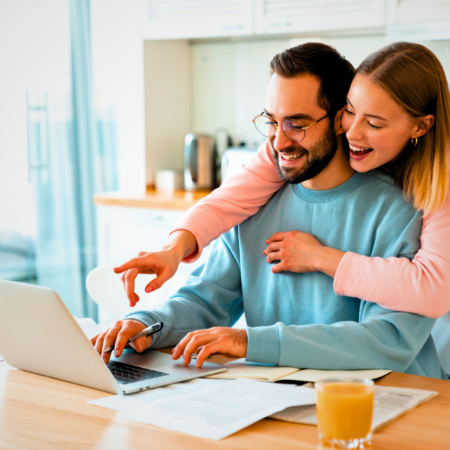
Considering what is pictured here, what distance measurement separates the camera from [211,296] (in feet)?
4.50

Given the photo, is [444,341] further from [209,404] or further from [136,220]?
[136,220]

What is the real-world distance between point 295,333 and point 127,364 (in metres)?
0.30

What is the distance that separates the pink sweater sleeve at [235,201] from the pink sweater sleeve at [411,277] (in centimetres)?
33

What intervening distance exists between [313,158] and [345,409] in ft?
2.22

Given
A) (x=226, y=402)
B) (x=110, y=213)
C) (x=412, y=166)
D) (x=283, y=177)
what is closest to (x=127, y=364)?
(x=226, y=402)

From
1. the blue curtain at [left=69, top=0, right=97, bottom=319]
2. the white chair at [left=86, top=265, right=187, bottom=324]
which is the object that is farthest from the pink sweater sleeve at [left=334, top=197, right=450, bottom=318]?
the blue curtain at [left=69, top=0, right=97, bottom=319]

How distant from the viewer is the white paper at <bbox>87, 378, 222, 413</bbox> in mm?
872

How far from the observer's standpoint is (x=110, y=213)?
3072 mm

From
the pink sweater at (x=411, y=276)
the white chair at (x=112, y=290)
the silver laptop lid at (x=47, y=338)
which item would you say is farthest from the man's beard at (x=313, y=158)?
the silver laptop lid at (x=47, y=338)

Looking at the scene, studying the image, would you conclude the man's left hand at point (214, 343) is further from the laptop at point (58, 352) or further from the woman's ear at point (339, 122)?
the woman's ear at point (339, 122)

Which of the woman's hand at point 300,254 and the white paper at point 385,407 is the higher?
the woman's hand at point 300,254

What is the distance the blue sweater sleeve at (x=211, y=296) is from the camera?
4.10 feet

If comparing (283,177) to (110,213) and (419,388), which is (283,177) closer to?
(419,388)

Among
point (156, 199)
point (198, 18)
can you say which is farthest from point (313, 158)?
point (198, 18)
